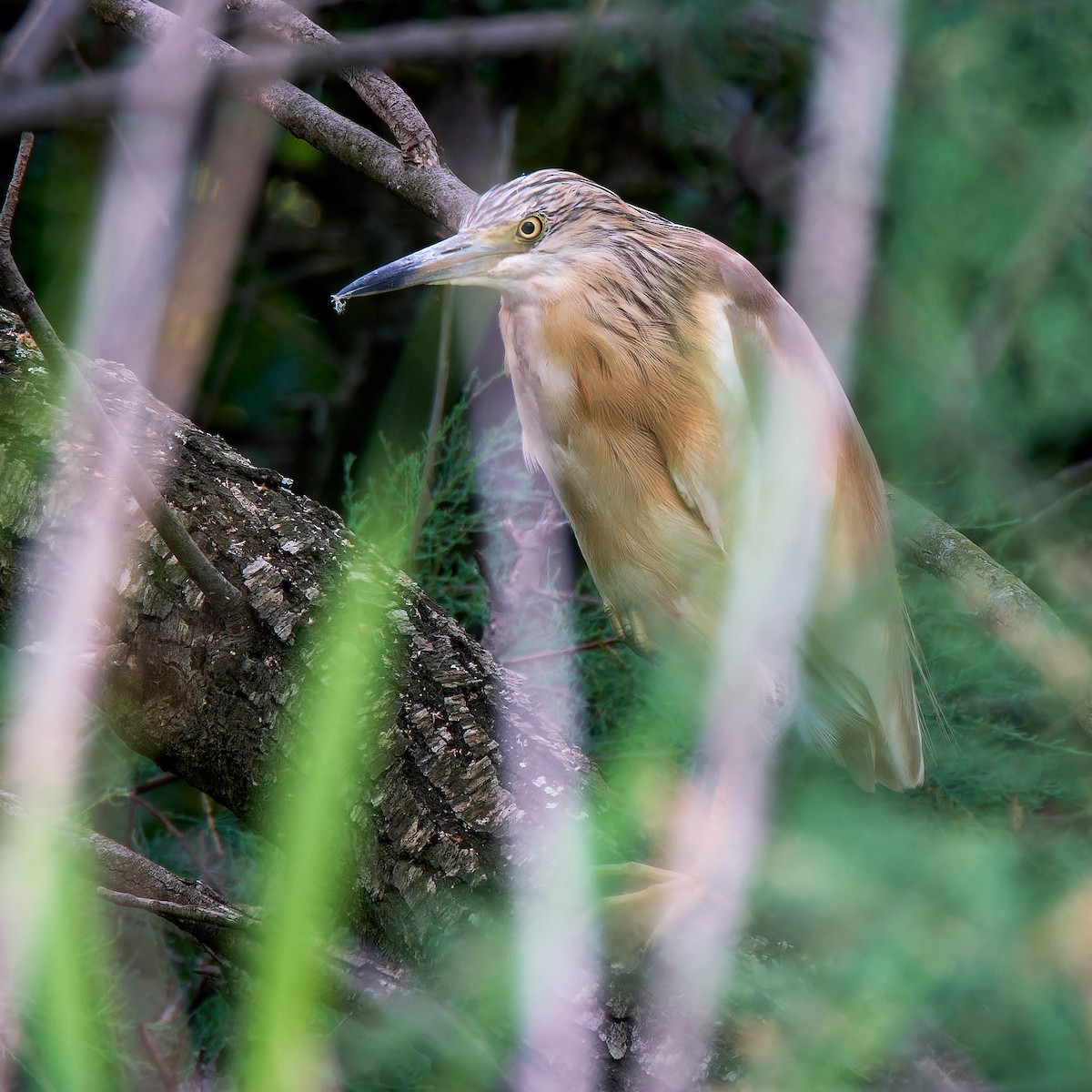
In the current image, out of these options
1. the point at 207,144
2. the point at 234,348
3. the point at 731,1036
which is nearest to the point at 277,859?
the point at 731,1036

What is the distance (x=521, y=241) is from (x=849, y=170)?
15.5 inches

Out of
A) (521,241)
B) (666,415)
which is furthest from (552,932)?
(521,241)

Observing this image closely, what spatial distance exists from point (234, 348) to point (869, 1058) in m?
1.57

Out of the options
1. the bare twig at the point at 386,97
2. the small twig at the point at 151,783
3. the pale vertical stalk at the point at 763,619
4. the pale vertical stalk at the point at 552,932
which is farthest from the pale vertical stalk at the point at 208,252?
the pale vertical stalk at the point at 552,932

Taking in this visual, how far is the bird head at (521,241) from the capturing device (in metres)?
1.27

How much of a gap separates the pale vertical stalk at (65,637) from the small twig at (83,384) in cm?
2

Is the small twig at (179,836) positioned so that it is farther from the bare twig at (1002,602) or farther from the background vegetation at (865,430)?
the bare twig at (1002,602)

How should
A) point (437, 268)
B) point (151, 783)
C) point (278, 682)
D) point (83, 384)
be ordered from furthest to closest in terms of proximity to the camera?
point (151, 783) → point (437, 268) → point (278, 682) → point (83, 384)

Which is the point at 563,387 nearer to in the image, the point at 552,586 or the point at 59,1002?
the point at 552,586

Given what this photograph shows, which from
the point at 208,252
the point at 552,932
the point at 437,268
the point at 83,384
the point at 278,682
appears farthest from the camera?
the point at 208,252

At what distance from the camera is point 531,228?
1.37 metres

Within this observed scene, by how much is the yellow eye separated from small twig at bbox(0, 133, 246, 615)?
1.99ft

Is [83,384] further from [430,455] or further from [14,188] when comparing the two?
[430,455]

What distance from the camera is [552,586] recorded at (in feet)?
4.86
